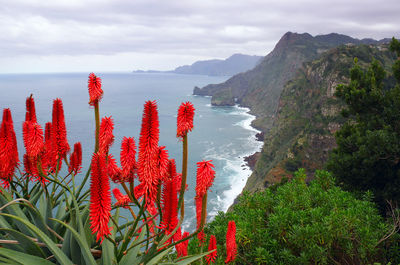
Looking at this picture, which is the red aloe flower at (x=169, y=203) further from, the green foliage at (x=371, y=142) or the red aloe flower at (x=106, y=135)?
the green foliage at (x=371, y=142)

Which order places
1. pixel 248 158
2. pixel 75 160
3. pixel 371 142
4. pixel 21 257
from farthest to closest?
1. pixel 248 158
2. pixel 371 142
3. pixel 75 160
4. pixel 21 257

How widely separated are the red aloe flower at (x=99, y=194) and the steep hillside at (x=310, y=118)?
184ft

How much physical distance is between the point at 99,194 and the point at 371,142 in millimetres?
14887

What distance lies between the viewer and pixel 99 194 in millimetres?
2467

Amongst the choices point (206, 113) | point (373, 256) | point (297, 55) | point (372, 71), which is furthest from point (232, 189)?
point (297, 55)

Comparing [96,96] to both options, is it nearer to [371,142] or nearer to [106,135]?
[106,135]

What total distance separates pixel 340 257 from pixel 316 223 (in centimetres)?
132

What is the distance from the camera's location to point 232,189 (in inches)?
2621

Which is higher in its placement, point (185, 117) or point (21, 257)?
point (185, 117)

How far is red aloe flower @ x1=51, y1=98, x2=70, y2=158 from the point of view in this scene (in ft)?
11.3

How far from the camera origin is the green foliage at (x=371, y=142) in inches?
544

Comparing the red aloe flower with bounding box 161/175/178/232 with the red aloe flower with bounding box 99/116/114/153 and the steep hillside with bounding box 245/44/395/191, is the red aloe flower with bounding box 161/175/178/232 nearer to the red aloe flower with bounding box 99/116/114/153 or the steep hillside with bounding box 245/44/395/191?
the red aloe flower with bounding box 99/116/114/153

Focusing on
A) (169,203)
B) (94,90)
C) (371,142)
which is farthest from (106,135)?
(371,142)

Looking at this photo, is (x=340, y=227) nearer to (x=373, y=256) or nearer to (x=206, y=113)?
(x=373, y=256)
